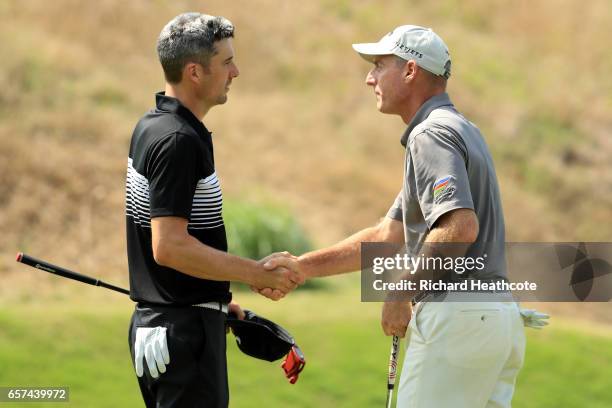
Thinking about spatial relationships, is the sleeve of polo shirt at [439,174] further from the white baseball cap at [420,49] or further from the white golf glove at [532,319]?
the white golf glove at [532,319]

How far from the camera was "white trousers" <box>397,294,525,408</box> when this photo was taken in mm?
4285

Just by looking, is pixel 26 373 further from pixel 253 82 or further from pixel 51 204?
pixel 253 82

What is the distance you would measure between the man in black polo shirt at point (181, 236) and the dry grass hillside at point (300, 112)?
7347mm

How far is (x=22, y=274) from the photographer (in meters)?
11.8

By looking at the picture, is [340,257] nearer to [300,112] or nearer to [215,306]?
[215,306]

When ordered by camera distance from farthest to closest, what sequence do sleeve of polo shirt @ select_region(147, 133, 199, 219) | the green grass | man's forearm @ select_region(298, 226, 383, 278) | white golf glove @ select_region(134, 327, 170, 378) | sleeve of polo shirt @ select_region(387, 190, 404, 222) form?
the green grass → man's forearm @ select_region(298, 226, 383, 278) → sleeve of polo shirt @ select_region(387, 190, 404, 222) → white golf glove @ select_region(134, 327, 170, 378) → sleeve of polo shirt @ select_region(147, 133, 199, 219)

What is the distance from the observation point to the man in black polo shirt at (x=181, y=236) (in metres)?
4.17

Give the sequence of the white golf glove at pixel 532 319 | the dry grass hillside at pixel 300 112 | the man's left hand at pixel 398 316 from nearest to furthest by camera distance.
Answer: the man's left hand at pixel 398 316, the white golf glove at pixel 532 319, the dry grass hillside at pixel 300 112

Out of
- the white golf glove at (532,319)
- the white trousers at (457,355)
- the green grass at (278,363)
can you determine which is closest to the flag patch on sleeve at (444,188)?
the white trousers at (457,355)

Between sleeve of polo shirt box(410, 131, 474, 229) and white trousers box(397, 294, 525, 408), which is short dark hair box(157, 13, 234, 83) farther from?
white trousers box(397, 294, 525, 408)

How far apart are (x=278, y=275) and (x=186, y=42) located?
111 cm

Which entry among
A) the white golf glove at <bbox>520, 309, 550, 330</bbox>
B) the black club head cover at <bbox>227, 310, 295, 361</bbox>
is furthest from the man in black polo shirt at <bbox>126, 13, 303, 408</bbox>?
the white golf glove at <bbox>520, 309, 550, 330</bbox>

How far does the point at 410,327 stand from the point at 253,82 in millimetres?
15023

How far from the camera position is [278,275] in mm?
4777
